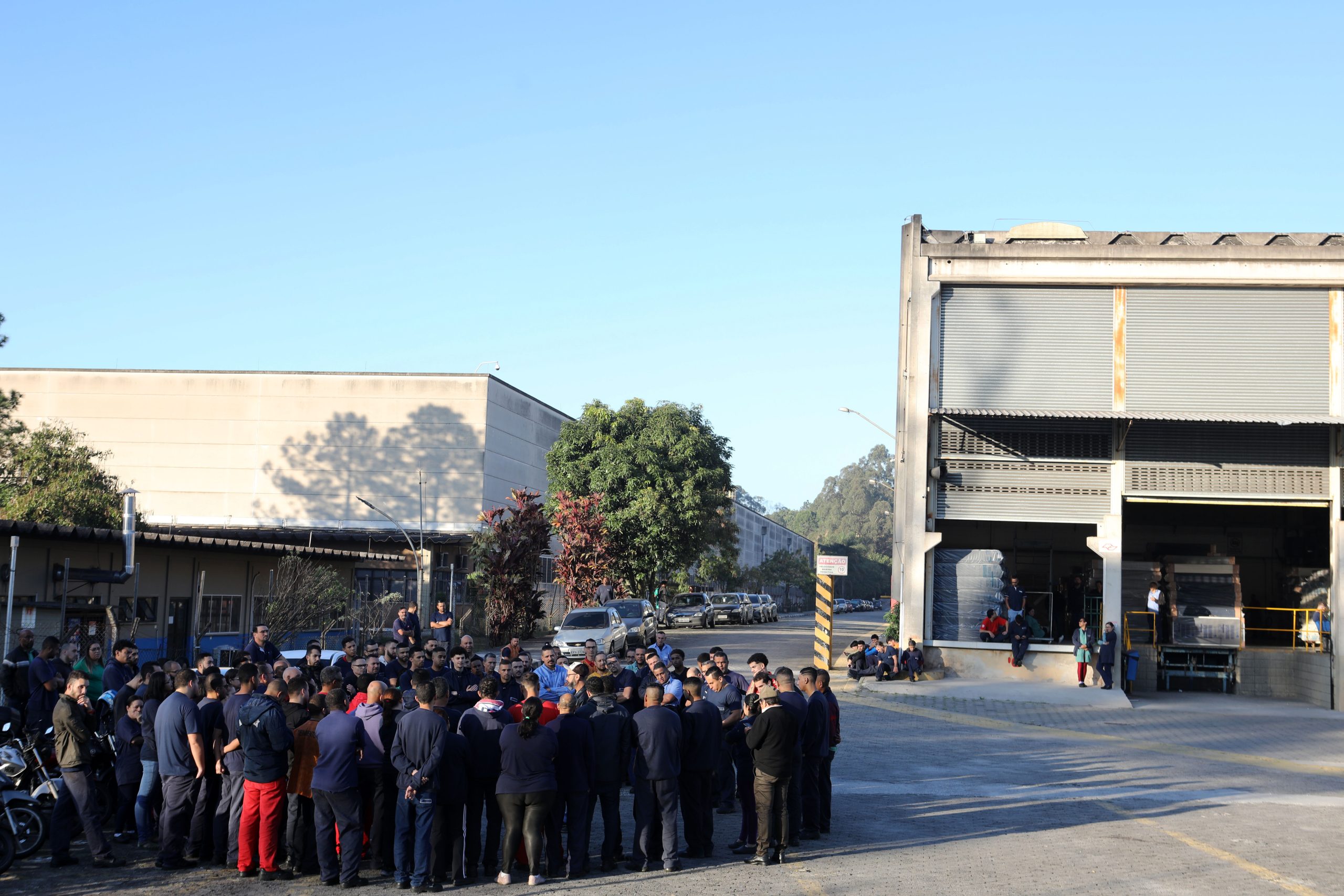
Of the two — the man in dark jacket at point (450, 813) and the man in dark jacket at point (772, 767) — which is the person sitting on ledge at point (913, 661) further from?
the man in dark jacket at point (450, 813)

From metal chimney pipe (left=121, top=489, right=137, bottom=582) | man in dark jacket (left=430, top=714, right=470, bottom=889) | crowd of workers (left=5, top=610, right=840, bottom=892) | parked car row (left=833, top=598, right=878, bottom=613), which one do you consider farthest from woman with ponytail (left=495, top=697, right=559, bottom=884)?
parked car row (left=833, top=598, right=878, bottom=613)

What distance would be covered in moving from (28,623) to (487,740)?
1240 centimetres

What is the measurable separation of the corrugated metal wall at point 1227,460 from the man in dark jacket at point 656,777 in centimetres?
2043

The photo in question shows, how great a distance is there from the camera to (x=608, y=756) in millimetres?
10805

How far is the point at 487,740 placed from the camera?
10406mm

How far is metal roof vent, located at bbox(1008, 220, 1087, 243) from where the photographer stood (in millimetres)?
29453

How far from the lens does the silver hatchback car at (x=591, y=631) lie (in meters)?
31.0

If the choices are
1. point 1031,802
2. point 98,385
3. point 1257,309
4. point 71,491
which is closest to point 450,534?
point 71,491

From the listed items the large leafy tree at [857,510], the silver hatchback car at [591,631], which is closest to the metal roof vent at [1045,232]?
the silver hatchback car at [591,631]

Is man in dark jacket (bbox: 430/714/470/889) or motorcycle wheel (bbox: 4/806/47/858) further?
motorcycle wheel (bbox: 4/806/47/858)

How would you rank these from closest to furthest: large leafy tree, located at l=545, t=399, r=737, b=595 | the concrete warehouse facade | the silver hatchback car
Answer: the silver hatchback car, large leafy tree, located at l=545, t=399, r=737, b=595, the concrete warehouse facade

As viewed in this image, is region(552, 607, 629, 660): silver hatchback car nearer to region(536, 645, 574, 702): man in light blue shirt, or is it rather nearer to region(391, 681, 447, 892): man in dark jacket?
region(536, 645, 574, 702): man in light blue shirt

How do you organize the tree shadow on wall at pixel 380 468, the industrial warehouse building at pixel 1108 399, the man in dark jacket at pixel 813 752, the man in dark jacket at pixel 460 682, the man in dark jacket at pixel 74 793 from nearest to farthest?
1. the man in dark jacket at pixel 74 793
2. the man in dark jacket at pixel 813 752
3. the man in dark jacket at pixel 460 682
4. the industrial warehouse building at pixel 1108 399
5. the tree shadow on wall at pixel 380 468

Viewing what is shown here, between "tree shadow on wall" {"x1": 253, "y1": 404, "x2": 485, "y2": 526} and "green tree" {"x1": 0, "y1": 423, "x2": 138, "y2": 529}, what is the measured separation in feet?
32.7
